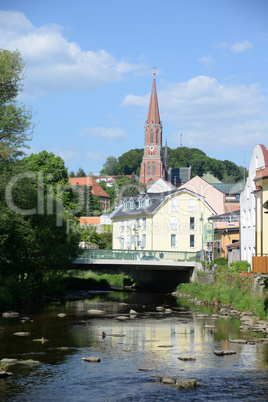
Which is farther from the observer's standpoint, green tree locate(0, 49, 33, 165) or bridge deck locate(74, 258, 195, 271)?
bridge deck locate(74, 258, 195, 271)

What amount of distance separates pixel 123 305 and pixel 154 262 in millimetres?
12364

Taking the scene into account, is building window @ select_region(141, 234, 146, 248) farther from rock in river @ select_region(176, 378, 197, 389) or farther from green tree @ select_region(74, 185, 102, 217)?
rock in river @ select_region(176, 378, 197, 389)

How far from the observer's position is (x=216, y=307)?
1729 inches

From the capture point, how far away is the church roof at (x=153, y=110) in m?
159

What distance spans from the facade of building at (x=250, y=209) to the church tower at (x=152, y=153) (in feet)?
390

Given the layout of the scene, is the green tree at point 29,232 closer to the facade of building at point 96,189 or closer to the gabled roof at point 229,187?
the gabled roof at point 229,187

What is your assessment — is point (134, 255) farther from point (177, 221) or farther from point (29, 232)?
point (29, 232)

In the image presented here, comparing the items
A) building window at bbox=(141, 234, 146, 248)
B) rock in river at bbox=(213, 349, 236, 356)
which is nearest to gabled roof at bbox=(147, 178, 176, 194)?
building window at bbox=(141, 234, 146, 248)

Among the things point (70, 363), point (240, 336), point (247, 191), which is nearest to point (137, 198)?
point (247, 191)

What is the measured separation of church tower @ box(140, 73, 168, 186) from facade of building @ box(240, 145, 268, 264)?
4675 inches

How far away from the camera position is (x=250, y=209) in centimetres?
4619

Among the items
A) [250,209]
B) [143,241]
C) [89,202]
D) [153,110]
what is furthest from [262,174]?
[153,110]

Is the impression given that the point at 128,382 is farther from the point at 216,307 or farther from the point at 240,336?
the point at 216,307

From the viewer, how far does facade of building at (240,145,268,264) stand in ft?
139
